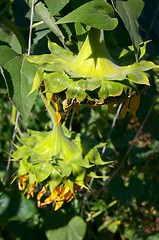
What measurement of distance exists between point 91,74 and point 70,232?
87cm

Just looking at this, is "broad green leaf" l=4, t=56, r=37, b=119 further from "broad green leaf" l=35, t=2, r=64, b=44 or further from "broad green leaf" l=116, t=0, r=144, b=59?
"broad green leaf" l=116, t=0, r=144, b=59

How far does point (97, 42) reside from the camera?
930mm

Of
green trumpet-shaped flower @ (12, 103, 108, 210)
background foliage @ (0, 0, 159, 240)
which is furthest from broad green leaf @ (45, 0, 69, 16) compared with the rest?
green trumpet-shaped flower @ (12, 103, 108, 210)

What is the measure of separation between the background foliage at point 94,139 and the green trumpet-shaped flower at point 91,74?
0.12 feet

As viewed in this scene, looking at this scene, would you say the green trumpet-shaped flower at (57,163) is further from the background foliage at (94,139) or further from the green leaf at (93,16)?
the green leaf at (93,16)

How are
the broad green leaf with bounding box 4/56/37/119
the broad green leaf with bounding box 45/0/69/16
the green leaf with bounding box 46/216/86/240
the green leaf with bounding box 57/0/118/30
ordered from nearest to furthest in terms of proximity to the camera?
the green leaf with bounding box 57/0/118/30 → the broad green leaf with bounding box 45/0/69/16 → the broad green leaf with bounding box 4/56/37/119 → the green leaf with bounding box 46/216/86/240

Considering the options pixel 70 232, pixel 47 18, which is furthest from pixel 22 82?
pixel 70 232

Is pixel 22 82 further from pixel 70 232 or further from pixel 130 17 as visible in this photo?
pixel 70 232

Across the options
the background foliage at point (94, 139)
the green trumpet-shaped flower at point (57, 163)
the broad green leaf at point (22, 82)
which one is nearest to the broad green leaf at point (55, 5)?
the background foliage at point (94, 139)

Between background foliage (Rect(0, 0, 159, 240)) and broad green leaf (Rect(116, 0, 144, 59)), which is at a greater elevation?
broad green leaf (Rect(116, 0, 144, 59))

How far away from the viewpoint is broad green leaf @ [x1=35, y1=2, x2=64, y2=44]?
1026 millimetres

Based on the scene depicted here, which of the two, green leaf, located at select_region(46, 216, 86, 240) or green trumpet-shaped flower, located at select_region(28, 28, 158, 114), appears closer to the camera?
green trumpet-shaped flower, located at select_region(28, 28, 158, 114)

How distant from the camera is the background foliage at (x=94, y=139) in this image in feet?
3.57

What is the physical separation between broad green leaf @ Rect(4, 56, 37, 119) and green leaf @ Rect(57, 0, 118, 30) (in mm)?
267
